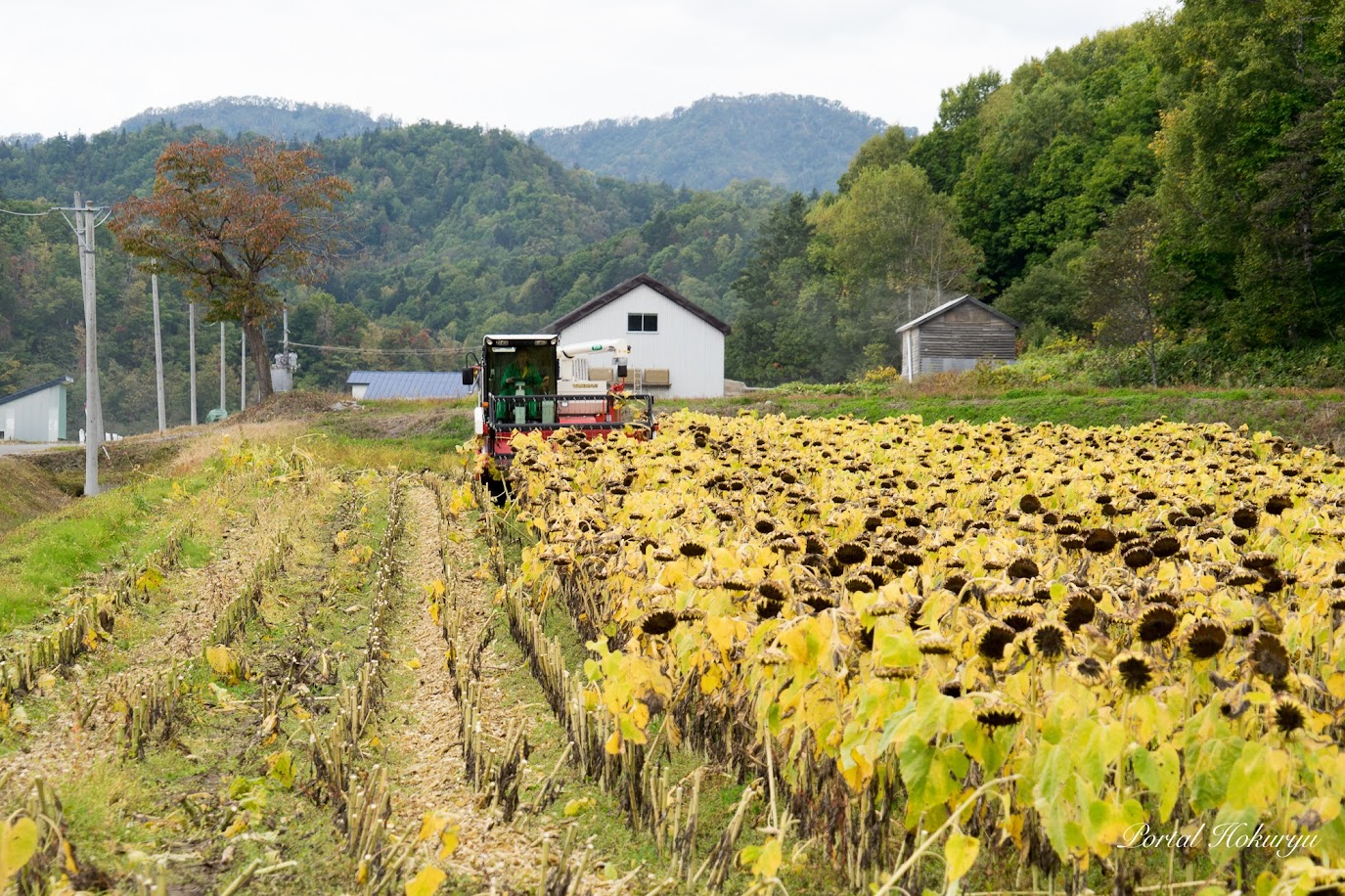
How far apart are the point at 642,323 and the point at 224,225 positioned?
1632cm

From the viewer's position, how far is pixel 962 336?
2173 inches

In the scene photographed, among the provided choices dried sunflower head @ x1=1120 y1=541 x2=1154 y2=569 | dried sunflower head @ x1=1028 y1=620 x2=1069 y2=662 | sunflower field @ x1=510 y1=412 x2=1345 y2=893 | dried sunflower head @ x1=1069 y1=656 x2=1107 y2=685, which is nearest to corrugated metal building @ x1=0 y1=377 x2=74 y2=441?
sunflower field @ x1=510 y1=412 x2=1345 y2=893

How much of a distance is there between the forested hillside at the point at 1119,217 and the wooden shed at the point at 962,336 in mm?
3589

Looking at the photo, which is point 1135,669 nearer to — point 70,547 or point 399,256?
point 70,547

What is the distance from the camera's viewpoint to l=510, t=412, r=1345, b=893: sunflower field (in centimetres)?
336

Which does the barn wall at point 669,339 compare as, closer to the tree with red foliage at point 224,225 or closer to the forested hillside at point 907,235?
the forested hillside at point 907,235

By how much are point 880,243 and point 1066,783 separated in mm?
73412

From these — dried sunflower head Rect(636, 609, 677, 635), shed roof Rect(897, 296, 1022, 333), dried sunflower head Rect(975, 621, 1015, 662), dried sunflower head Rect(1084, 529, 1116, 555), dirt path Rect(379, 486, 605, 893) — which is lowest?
dirt path Rect(379, 486, 605, 893)

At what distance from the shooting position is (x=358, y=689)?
23.1 feet

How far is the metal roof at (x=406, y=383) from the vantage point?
70.4 metres

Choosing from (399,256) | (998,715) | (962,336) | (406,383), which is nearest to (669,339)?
(962,336)

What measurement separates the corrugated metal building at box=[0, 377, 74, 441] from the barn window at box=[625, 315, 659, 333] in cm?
3237

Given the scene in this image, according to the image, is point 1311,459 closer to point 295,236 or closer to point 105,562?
point 105,562

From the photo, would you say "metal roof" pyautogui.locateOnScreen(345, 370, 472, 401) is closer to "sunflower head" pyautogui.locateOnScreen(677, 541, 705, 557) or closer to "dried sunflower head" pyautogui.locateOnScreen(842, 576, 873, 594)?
"sunflower head" pyautogui.locateOnScreen(677, 541, 705, 557)
